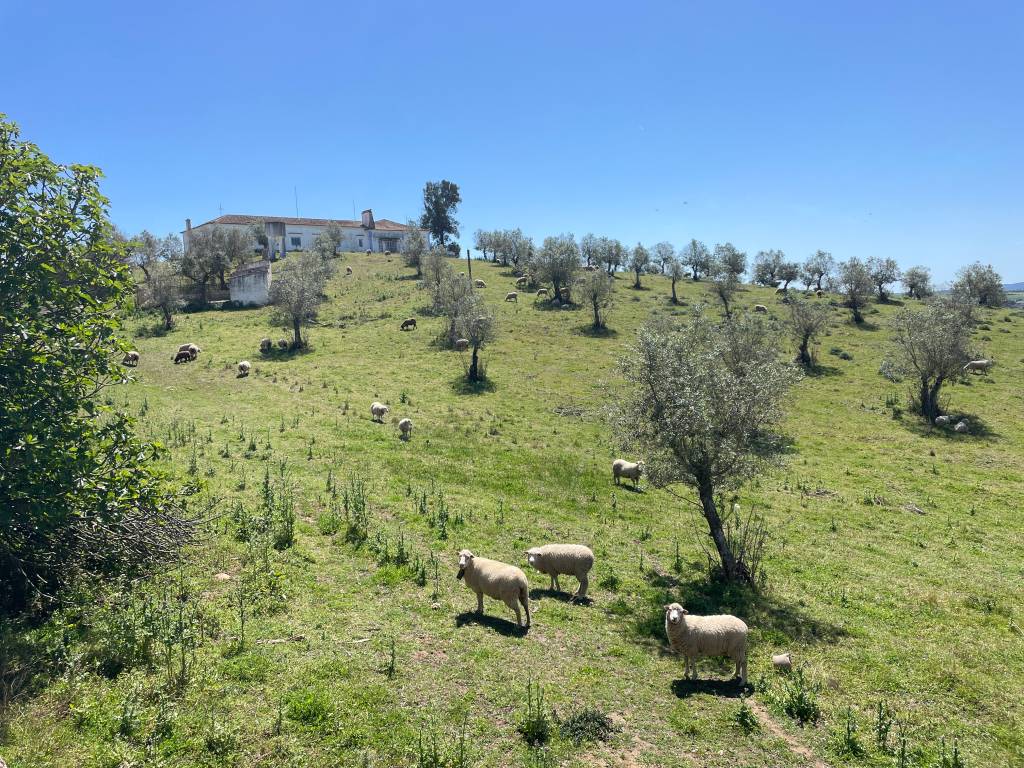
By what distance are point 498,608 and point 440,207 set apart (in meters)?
114

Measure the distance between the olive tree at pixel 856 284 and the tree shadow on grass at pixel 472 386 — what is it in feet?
187

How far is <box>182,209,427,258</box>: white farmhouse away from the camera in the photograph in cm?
10825

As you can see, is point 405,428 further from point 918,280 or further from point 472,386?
point 918,280

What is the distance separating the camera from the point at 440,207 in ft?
387

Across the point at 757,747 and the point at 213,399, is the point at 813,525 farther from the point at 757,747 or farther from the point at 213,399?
the point at 213,399

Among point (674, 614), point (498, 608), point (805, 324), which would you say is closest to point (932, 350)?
point (805, 324)

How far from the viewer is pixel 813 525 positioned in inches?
958

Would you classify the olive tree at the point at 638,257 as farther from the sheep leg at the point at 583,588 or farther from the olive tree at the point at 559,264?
the sheep leg at the point at 583,588

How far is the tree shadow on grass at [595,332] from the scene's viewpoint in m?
61.3

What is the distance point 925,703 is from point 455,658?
10998 millimetres

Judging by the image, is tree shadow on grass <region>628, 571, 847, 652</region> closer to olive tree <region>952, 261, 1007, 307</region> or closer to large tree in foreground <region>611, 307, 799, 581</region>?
large tree in foreground <region>611, 307, 799, 581</region>

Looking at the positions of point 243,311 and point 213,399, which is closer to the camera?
point 213,399

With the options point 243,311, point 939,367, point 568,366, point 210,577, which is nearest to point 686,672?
point 210,577

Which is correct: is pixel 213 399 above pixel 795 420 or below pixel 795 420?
above
